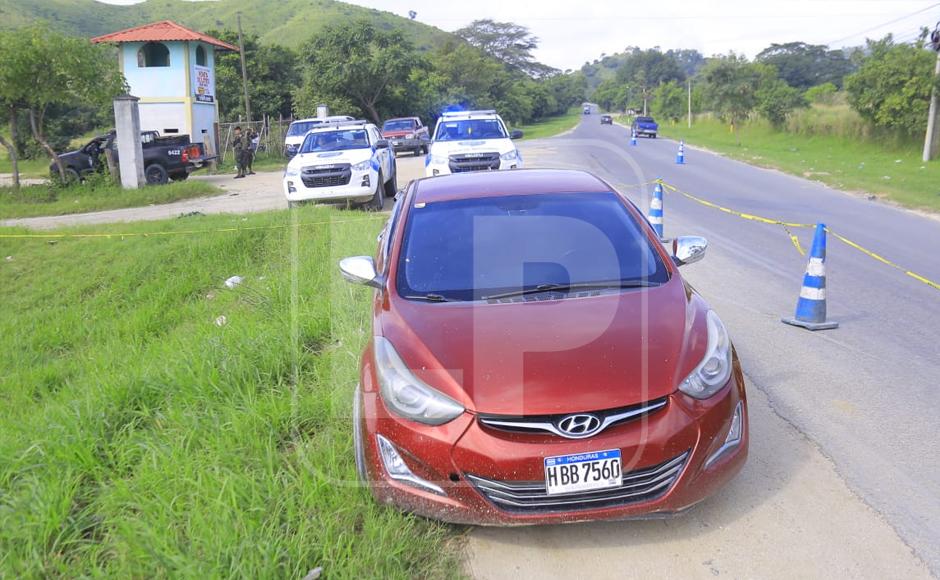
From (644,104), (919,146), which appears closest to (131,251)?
(919,146)

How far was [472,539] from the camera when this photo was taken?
3.53 metres

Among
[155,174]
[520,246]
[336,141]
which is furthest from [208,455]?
[155,174]

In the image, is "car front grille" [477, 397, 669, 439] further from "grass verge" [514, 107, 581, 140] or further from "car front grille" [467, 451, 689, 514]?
"grass verge" [514, 107, 581, 140]

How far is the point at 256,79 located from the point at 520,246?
4890 cm

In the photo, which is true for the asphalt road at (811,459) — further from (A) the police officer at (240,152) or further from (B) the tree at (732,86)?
(B) the tree at (732,86)

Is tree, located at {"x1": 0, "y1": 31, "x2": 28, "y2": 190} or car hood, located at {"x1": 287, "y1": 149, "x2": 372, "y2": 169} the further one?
tree, located at {"x1": 0, "y1": 31, "x2": 28, "y2": 190}

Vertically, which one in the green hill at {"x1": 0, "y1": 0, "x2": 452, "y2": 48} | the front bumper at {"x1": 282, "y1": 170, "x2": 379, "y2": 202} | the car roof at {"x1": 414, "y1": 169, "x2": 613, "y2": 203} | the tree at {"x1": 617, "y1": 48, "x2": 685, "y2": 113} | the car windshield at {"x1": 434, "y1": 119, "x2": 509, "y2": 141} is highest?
the green hill at {"x1": 0, "y1": 0, "x2": 452, "y2": 48}

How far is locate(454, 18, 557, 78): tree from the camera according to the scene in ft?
370

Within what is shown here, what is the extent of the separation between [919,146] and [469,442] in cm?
3140

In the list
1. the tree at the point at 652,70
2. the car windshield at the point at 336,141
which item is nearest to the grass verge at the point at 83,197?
the car windshield at the point at 336,141

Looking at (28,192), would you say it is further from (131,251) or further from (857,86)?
(857,86)

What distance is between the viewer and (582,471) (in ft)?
10.6

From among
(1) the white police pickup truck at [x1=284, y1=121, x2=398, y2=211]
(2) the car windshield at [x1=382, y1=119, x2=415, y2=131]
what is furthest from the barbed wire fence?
(1) the white police pickup truck at [x1=284, y1=121, x2=398, y2=211]

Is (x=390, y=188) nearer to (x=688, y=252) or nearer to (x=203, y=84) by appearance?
(x=688, y=252)
